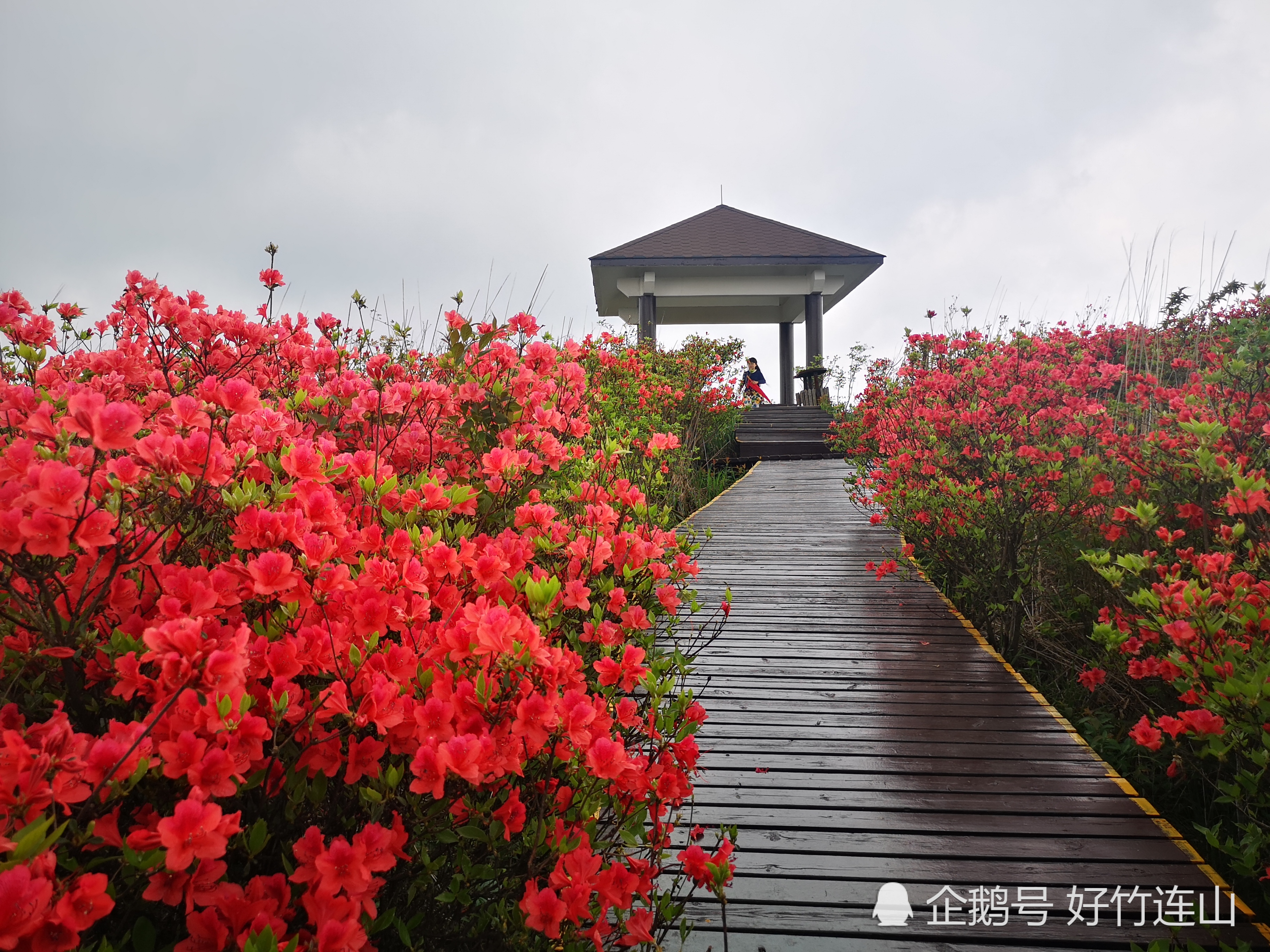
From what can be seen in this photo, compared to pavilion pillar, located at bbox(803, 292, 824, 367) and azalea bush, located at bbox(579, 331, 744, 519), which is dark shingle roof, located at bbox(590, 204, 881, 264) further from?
azalea bush, located at bbox(579, 331, 744, 519)

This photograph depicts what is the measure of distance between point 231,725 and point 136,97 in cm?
569

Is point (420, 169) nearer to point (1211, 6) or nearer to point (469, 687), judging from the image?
point (1211, 6)

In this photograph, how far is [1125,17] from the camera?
5.93 m

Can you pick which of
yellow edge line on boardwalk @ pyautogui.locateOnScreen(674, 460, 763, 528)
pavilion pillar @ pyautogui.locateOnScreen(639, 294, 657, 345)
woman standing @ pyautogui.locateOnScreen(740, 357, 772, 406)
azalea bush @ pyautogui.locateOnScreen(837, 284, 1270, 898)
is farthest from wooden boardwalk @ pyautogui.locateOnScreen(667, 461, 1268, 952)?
woman standing @ pyautogui.locateOnScreen(740, 357, 772, 406)

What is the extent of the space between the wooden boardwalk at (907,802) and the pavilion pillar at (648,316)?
8908 millimetres

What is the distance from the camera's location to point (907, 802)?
2.14 metres

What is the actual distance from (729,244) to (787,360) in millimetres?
3414

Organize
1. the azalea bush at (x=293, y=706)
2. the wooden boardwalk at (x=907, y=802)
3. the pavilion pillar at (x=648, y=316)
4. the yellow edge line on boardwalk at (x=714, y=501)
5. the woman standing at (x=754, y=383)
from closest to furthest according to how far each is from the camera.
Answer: the azalea bush at (x=293, y=706)
the wooden boardwalk at (x=907, y=802)
the yellow edge line on boardwalk at (x=714, y=501)
the pavilion pillar at (x=648, y=316)
the woman standing at (x=754, y=383)

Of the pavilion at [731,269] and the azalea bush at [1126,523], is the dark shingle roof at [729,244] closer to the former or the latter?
the pavilion at [731,269]

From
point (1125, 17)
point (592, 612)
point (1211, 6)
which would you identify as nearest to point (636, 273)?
point (1125, 17)

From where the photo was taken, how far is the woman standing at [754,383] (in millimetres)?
12828

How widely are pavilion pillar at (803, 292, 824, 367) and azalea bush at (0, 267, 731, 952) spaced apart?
37.5 ft

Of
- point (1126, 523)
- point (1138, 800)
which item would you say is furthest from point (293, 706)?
point (1126, 523)

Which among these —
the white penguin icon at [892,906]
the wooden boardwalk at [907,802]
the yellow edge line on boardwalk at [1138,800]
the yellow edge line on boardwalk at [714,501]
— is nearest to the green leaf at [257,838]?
the wooden boardwalk at [907,802]
